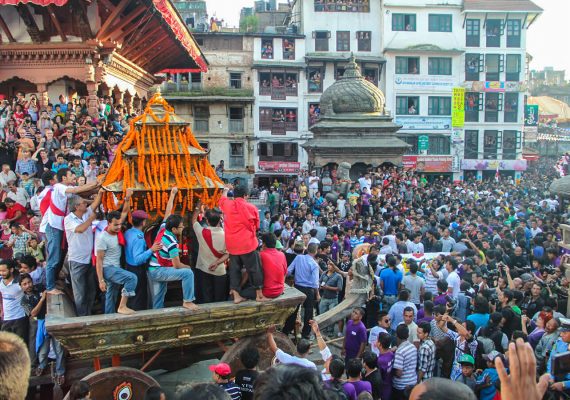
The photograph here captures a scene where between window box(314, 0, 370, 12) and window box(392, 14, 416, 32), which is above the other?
window box(314, 0, 370, 12)

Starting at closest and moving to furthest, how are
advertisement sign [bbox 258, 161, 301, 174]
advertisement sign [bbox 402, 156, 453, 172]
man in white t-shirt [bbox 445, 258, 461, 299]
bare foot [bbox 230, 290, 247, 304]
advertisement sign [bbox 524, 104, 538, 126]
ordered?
bare foot [bbox 230, 290, 247, 304] < man in white t-shirt [bbox 445, 258, 461, 299] < advertisement sign [bbox 258, 161, 301, 174] < advertisement sign [bbox 402, 156, 453, 172] < advertisement sign [bbox 524, 104, 538, 126]

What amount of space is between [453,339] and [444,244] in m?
6.03

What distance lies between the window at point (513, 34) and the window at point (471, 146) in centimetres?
756

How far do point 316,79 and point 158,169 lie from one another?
33131 mm

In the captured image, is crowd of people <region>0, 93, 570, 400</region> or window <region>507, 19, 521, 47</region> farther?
window <region>507, 19, 521, 47</region>

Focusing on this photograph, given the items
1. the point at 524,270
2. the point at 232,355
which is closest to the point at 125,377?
the point at 232,355

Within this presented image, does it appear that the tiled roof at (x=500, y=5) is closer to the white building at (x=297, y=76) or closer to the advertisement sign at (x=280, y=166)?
the white building at (x=297, y=76)

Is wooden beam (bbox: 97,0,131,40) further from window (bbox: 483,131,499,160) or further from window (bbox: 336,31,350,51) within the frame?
window (bbox: 483,131,499,160)

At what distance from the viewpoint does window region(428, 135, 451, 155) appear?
130 feet

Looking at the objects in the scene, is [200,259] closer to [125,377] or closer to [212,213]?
[212,213]

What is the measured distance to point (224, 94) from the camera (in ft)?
124

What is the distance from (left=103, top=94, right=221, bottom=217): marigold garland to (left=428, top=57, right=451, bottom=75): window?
3587 centimetres

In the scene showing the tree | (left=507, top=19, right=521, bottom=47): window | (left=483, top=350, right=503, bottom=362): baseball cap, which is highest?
the tree

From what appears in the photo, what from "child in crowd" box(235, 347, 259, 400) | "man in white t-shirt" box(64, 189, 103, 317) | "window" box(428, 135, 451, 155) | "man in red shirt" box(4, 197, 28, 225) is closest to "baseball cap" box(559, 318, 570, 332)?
"child in crowd" box(235, 347, 259, 400)
